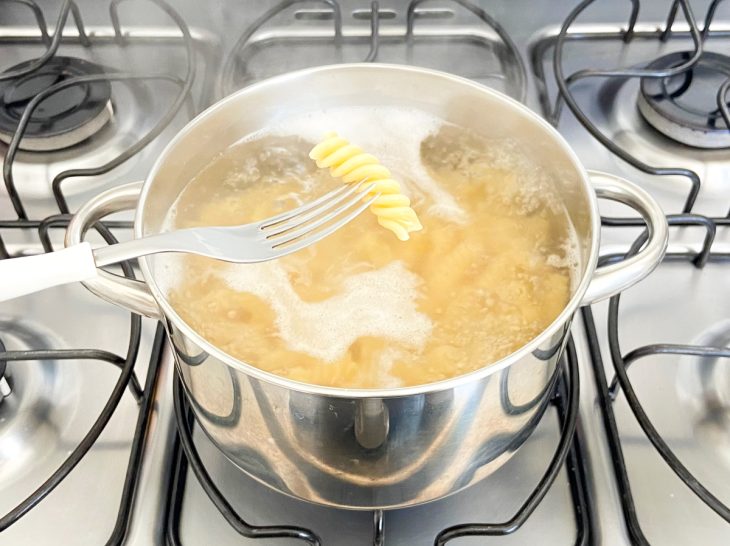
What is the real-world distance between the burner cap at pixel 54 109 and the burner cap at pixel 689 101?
2.05ft

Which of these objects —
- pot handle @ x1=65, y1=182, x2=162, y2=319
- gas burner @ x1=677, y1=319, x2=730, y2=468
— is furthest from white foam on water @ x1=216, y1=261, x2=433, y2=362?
gas burner @ x1=677, y1=319, x2=730, y2=468

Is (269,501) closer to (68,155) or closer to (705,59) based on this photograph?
(68,155)

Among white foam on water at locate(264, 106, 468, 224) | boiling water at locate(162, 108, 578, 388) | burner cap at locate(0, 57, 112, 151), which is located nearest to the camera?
boiling water at locate(162, 108, 578, 388)

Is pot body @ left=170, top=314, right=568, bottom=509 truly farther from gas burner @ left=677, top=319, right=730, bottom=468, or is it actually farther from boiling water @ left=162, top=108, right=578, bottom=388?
gas burner @ left=677, top=319, right=730, bottom=468

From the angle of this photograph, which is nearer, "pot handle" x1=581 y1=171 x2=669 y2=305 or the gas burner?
"pot handle" x1=581 y1=171 x2=669 y2=305

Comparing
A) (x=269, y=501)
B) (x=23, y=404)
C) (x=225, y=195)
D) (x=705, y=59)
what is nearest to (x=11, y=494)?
(x=23, y=404)

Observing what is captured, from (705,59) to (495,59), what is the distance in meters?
0.25

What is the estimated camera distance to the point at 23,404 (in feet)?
2.16

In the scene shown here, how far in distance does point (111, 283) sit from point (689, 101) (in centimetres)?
67

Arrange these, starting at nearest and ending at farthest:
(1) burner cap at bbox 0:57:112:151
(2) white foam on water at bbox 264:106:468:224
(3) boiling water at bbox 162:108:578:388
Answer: (3) boiling water at bbox 162:108:578:388, (2) white foam on water at bbox 264:106:468:224, (1) burner cap at bbox 0:57:112:151

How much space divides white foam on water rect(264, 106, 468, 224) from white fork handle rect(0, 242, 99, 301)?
294mm

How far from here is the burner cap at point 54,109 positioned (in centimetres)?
85

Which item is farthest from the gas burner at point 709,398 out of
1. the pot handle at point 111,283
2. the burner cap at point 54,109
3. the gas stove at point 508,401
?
the burner cap at point 54,109

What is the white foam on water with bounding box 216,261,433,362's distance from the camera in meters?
0.59
